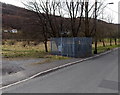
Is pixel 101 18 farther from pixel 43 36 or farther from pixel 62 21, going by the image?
pixel 43 36

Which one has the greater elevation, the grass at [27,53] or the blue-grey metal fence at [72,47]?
the blue-grey metal fence at [72,47]

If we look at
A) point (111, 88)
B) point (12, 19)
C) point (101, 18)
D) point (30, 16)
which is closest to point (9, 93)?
point (111, 88)

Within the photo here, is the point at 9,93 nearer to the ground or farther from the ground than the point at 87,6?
nearer to the ground

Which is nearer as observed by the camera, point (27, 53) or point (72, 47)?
point (72, 47)

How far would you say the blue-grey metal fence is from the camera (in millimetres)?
21297

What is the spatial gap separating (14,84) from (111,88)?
3.77 metres

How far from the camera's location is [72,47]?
840 inches

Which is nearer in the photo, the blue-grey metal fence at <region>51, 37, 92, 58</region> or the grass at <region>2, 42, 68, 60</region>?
the grass at <region>2, 42, 68, 60</region>

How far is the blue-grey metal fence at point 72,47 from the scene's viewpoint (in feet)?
69.9

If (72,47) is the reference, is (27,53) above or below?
below

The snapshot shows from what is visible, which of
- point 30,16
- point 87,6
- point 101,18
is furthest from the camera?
point 101,18

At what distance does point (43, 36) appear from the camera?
1187 inches

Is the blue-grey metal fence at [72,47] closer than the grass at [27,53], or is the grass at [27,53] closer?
the grass at [27,53]

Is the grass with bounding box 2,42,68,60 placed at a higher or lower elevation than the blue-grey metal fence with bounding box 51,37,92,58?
lower
